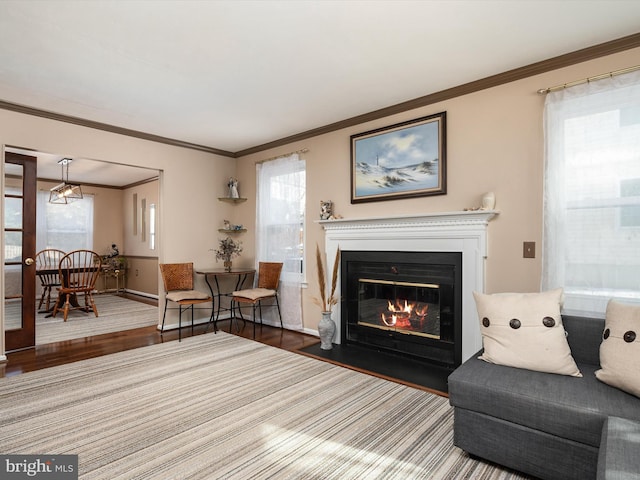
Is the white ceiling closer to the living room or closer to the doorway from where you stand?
the living room

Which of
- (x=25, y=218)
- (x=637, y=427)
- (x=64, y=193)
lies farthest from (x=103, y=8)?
(x=64, y=193)

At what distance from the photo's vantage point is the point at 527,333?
198 centimetres

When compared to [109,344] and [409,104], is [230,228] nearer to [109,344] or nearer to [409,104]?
[109,344]

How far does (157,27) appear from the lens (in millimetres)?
2213

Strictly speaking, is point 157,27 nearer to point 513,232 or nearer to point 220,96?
point 220,96

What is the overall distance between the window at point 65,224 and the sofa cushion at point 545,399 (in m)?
8.29

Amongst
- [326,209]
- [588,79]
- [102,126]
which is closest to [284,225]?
[326,209]

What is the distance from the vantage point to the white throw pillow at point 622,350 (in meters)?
1.64

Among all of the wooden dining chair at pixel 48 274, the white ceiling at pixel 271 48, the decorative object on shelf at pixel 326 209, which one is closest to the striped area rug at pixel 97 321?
the wooden dining chair at pixel 48 274

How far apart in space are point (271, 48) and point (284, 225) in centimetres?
250

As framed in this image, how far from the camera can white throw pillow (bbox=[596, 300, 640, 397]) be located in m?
1.64

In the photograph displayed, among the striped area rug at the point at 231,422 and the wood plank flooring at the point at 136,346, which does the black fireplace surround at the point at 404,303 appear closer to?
the wood plank flooring at the point at 136,346

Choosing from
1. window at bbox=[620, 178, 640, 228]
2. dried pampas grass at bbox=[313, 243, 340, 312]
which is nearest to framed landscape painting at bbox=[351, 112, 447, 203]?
dried pampas grass at bbox=[313, 243, 340, 312]

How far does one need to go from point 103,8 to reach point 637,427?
3355 millimetres
